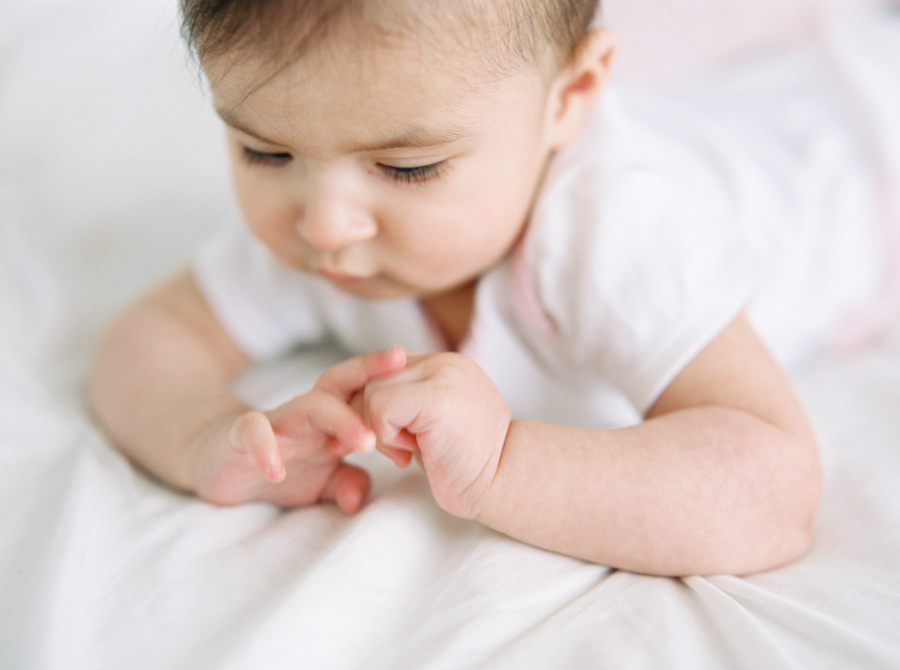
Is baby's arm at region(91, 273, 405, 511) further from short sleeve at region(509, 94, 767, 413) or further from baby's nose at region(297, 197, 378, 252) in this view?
short sleeve at region(509, 94, 767, 413)

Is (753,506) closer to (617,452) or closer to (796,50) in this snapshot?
(617,452)

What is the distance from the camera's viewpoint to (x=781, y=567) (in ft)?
1.99

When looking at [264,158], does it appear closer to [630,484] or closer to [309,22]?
[309,22]

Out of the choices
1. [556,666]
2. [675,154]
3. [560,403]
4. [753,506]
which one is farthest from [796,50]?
[556,666]

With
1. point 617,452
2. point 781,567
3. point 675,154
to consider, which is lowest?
point 781,567

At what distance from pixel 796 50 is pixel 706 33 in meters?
0.16

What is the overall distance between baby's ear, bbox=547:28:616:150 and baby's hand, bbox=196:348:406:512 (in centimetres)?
33

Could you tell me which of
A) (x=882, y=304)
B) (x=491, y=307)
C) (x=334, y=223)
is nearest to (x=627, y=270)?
(x=491, y=307)

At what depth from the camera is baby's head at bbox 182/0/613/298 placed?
21.6 inches

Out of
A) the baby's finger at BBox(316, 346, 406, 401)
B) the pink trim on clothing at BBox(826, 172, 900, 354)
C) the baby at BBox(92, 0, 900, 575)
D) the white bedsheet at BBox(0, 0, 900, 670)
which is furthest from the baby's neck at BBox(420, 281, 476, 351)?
the pink trim on clothing at BBox(826, 172, 900, 354)

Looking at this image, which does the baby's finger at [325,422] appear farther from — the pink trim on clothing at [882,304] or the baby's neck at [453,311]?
the pink trim on clothing at [882,304]

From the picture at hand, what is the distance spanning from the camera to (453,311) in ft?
2.86

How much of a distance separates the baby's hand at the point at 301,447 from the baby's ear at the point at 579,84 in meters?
0.33

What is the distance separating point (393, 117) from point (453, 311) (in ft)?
1.09
